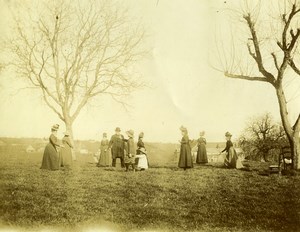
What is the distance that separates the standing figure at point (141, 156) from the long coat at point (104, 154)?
4.77 feet

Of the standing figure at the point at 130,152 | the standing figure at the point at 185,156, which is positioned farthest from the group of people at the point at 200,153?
the standing figure at the point at 130,152

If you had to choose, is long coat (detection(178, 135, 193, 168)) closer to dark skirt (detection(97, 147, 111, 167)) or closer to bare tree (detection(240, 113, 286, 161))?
dark skirt (detection(97, 147, 111, 167))

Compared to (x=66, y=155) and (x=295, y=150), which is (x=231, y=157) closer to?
(x=295, y=150)

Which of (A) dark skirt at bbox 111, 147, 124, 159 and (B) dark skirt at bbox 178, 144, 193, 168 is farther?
(A) dark skirt at bbox 111, 147, 124, 159

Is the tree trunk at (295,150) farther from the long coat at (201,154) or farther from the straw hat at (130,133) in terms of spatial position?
the straw hat at (130,133)

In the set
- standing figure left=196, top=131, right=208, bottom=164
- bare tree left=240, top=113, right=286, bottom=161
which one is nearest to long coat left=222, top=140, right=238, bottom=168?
standing figure left=196, top=131, right=208, bottom=164

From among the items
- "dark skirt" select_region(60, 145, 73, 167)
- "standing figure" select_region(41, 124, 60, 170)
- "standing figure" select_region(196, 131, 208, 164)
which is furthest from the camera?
"standing figure" select_region(196, 131, 208, 164)

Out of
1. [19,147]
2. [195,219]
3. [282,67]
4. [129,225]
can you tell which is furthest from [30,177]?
[282,67]

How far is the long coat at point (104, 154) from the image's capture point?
1246cm

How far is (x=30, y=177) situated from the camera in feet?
29.5

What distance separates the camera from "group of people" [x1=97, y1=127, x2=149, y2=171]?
35.9ft

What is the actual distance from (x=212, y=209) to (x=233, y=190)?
1.17 metres

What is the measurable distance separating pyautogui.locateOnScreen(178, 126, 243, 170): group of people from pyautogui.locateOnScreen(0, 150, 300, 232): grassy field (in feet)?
6.12

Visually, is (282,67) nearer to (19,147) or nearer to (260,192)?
(260,192)
